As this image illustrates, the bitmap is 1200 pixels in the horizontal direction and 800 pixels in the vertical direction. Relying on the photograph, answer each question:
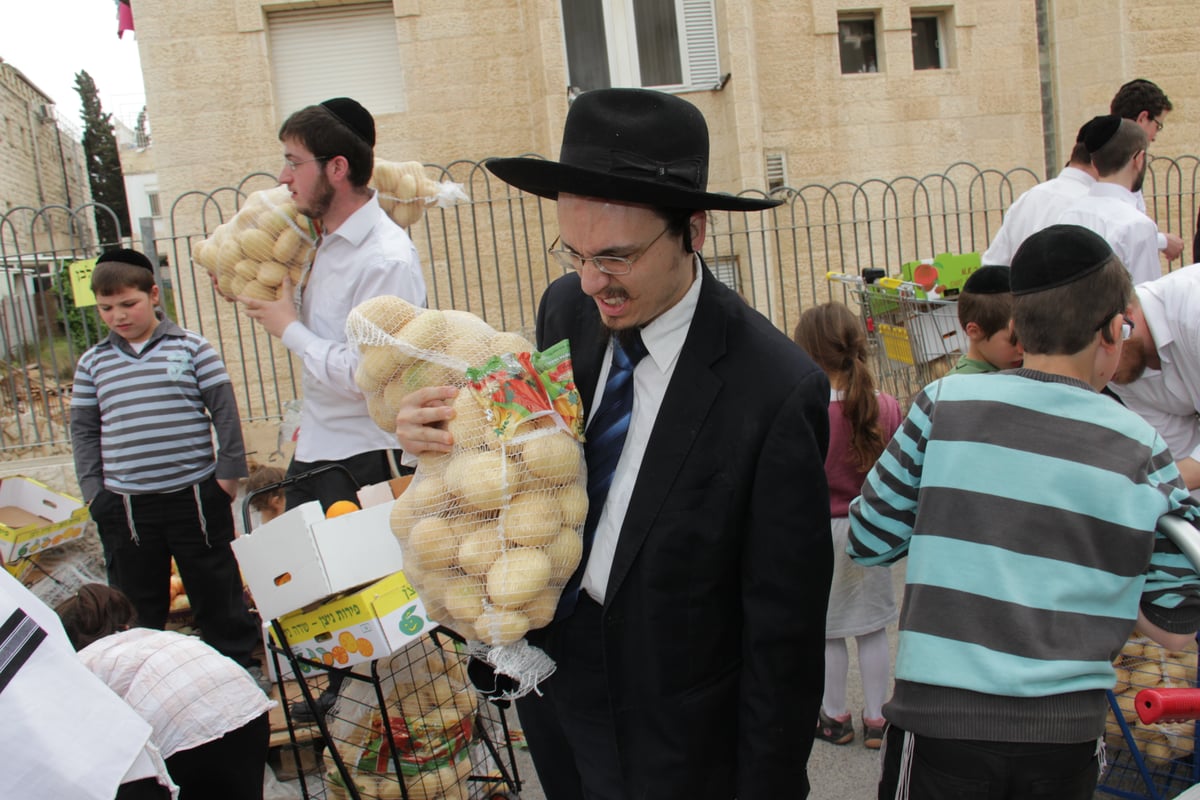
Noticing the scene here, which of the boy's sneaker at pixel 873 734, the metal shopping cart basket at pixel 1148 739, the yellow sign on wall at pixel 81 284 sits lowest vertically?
the boy's sneaker at pixel 873 734

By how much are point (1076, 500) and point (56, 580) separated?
5.63 meters

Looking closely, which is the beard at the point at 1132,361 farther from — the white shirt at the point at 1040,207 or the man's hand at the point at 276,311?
the man's hand at the point at 276,311

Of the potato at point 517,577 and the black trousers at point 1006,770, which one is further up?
the potato at point 517,577

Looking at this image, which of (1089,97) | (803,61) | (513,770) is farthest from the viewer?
(1089,97)

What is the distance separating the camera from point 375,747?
3.15 meters

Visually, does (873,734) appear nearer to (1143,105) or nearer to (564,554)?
(564,554)

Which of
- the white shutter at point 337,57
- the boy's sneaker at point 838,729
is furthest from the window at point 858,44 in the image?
the boy's sneaker at point 838,729

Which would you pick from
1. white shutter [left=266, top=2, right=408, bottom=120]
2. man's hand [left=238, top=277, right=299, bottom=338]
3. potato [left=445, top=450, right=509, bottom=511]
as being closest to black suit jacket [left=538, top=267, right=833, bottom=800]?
potato [left=445, top=450, right=509, bottom=511]

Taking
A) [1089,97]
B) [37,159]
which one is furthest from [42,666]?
[37,159]

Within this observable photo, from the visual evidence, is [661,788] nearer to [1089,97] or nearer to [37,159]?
[1089,97]

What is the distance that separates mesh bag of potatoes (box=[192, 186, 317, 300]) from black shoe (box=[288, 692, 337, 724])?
147cm

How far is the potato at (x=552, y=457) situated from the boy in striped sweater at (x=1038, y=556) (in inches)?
33.6

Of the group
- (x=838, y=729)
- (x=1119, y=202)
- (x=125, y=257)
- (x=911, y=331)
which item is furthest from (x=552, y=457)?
(x=911, y=331)

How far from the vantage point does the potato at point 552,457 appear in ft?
5.72
